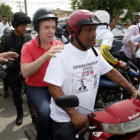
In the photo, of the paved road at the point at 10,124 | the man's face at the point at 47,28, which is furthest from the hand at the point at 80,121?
the paved road at the point at 10,124

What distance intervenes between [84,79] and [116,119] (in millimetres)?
491

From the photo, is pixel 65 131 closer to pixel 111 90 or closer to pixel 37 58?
pixel 37 58

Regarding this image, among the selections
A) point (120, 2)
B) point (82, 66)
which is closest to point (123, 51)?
point (82, 66)

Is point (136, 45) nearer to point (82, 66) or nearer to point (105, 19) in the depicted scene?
point (105, 19)

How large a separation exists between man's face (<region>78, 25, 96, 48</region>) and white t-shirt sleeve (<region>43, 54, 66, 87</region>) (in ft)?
0.84

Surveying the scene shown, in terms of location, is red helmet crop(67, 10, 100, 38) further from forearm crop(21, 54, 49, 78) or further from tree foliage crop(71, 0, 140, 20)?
tree foliage crop(71, 0, 140, 20)

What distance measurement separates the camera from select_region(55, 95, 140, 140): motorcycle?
1.31 meters

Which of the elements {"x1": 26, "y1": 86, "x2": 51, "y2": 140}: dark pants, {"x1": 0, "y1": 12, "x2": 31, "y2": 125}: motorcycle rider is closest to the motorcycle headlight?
{"x1": 26, "y1": 86, "x2": 51, "y2": 140}: dark pants

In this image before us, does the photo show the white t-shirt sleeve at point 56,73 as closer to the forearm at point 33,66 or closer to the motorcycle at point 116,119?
the motorcycle at point 116,119

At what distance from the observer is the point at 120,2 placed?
2322 cm

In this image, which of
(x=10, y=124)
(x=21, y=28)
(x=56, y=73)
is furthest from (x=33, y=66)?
(x=10, y=124)

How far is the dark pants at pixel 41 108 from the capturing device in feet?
6.95

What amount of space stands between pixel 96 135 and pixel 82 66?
0.59 m

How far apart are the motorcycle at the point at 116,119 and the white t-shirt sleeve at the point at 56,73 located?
255 millimetres
